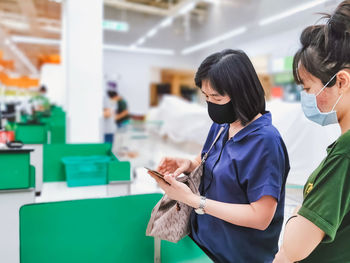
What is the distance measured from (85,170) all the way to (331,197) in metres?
1.99

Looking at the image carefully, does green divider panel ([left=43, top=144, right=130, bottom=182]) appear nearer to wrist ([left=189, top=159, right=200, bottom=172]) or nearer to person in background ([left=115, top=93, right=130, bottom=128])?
wrist ([left=189, top=159, right=200, bottom=172])

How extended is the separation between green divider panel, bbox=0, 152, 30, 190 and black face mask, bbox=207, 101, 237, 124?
133 cm

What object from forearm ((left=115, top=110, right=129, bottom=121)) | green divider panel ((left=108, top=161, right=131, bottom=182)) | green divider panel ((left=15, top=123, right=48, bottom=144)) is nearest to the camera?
green divider panel ((left=108, top=161, right=131, bottom=182))

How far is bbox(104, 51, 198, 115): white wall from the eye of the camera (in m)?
14.0

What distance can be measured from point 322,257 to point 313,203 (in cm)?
25

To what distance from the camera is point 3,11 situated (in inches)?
378

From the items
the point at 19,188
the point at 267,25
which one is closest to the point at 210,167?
the point at 19,188

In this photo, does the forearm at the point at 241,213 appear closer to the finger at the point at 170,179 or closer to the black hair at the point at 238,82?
the finger at the point at 170,179

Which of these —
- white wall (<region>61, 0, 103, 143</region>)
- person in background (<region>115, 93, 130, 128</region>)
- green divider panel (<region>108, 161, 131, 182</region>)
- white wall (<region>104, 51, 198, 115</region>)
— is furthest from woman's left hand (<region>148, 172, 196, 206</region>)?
white wall (<region>104, 51, 198, 115</region>)

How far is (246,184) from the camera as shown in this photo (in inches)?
44.1

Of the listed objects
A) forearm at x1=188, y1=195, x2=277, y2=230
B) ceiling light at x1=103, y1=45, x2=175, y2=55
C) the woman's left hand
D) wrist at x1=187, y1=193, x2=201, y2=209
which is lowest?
forearm at x1=188, y1=195, x2=277, y2=230

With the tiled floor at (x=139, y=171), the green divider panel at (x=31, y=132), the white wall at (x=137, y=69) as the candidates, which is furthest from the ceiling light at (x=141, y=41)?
the green divider panel at (x=31, y=132)

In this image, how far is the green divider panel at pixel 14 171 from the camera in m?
1.96

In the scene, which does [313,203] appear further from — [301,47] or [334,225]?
[301,47]
